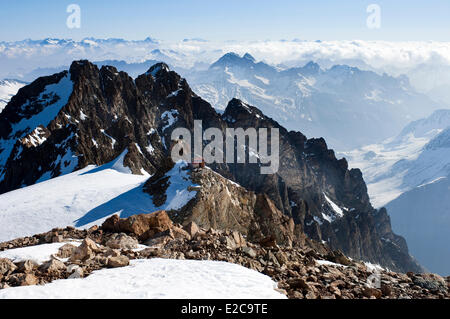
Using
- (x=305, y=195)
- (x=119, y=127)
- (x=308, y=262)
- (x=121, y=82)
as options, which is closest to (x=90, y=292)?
(x=308, y=262)

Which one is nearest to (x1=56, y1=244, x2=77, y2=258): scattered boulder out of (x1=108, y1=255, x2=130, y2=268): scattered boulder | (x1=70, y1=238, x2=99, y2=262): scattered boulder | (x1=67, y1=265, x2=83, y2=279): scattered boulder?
(x1=70, y1=238, x2=99, y2=262): scattered boulder

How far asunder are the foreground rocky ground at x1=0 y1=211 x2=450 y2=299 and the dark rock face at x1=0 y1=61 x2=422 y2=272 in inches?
805

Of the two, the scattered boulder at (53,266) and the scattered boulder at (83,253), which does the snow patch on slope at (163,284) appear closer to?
the scattered boulder at (53,266)

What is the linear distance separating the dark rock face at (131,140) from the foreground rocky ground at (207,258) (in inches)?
805

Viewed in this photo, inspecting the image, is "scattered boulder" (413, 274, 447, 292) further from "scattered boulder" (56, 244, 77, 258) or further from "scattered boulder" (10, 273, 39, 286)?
"scattered boulder" (10, 273, 39, 286)

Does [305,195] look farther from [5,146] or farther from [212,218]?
[212,218]

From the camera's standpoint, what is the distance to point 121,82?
523 feet

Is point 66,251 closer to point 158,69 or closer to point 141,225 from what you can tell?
point 141,225

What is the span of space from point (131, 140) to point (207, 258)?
4304 inches

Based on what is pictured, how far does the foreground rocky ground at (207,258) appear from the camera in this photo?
47.6ft

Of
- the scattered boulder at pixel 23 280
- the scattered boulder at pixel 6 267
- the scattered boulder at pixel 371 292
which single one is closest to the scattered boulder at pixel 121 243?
the scattered boulder at pixel 6 267

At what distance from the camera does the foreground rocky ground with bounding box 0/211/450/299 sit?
14516 millimetres

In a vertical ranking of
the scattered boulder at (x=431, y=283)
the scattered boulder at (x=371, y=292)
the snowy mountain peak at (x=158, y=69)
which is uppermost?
the snowy mountain peak at (x=158, y=69)

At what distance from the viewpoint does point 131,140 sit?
121875 mm
